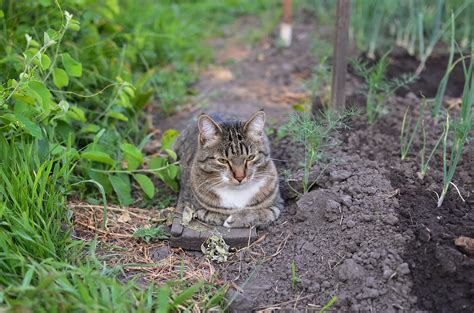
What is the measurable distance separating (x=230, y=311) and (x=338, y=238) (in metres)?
0.77

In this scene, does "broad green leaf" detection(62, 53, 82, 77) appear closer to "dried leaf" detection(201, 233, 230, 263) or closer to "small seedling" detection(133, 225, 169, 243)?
"small seedling" detection(133, 225, 169, 243)

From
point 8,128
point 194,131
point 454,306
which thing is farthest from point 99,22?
point 454,306

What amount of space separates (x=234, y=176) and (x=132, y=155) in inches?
30.1

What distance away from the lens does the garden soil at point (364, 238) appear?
112 inches

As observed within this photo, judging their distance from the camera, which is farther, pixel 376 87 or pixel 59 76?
pixel 376 87

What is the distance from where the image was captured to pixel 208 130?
11.8 ft

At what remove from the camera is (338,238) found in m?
3.28

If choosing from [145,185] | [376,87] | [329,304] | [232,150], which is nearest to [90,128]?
[145,185]

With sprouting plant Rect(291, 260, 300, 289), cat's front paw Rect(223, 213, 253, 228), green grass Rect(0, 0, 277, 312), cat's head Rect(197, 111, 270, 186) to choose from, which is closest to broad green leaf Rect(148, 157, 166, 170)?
green grass Rect(0, 0, 277, 312)

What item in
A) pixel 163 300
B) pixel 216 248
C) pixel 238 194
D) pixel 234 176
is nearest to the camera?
pixel 163 300

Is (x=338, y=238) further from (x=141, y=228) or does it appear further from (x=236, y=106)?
(x=236, y=106)

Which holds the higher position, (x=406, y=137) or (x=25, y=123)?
(x=25, y=123)

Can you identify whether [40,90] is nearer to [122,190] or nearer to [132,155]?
[132,155]

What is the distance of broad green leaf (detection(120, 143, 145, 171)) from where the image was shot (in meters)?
3.78
